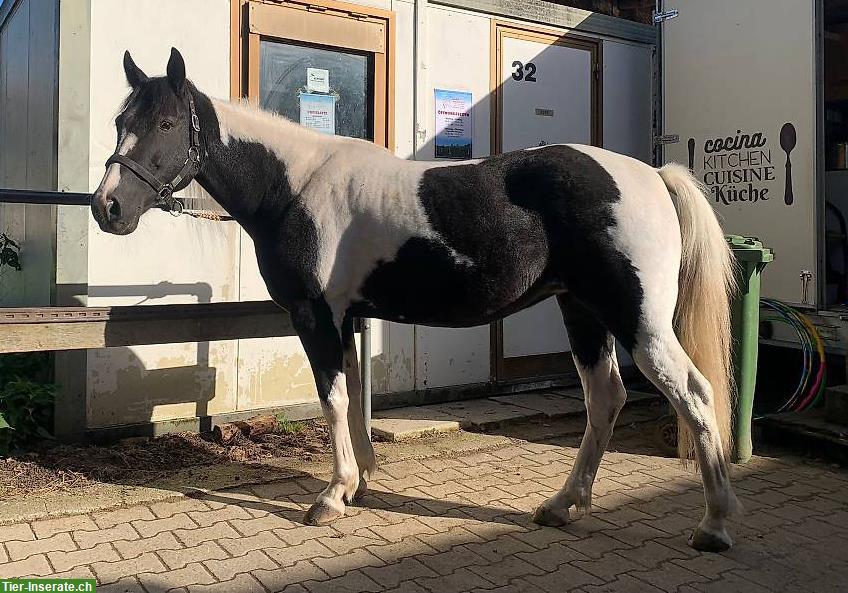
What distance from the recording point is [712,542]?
3227 mm

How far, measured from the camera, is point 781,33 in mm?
5410

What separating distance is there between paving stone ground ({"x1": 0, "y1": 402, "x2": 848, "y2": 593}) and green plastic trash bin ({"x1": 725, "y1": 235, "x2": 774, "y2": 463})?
0.81ft

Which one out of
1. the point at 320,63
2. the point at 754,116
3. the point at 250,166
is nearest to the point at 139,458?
the point at 250,166

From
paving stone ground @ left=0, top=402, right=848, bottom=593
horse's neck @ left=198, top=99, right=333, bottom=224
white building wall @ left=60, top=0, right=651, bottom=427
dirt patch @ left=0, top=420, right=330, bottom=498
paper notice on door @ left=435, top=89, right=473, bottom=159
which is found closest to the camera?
paving stone ground @ left=0, top=402, right=848, bottom=593

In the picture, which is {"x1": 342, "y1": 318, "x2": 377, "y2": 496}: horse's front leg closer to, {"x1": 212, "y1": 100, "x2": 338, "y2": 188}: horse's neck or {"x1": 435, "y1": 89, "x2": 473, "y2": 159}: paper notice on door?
{"x1": 212, "y1": 100, "x2": 338, "y2": 188}: horse's neck

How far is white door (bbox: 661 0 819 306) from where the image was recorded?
5.28 meters

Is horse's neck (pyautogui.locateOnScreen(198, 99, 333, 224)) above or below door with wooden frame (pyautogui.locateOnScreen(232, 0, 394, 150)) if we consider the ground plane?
below

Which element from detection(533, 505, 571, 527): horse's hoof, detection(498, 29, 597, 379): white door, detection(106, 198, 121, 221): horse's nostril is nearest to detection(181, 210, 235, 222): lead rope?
detection(106, 198, 121, 221): horse's nostril

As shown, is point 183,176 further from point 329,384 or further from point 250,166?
point 329,384

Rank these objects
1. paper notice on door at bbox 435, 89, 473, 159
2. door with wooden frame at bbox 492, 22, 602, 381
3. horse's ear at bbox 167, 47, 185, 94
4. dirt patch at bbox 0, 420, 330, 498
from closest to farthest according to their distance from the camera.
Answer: horse's ear at bbox 167, 47, 185, 94
dirt patch at bbox 0, 420, 330, 498
paper notice on door at bbox 435, 89, 473, 159
door with wooden frame at bbox 492, 22, 602, 381

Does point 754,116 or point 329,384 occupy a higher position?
point 754,116

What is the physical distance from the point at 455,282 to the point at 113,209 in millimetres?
1495

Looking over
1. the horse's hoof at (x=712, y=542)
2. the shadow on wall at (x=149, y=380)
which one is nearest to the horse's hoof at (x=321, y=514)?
the horse's hoof at (x=712, y=542)

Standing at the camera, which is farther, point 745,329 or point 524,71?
point 524,71
